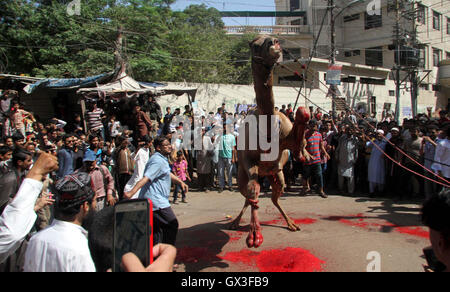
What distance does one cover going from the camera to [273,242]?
5098 millimetres

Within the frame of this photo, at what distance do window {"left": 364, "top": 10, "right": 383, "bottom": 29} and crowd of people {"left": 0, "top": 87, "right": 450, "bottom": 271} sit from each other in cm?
1951

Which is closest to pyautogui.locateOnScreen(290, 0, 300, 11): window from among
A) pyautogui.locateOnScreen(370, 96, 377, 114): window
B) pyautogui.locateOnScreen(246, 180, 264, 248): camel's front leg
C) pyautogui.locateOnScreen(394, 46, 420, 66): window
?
pyautogui.locateOnScreen(370, 96, 377, 114): window

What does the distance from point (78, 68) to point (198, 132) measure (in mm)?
8777

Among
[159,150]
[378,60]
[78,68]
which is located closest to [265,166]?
[159,150]

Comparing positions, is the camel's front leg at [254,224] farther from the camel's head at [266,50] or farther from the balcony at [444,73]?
the balcony at [444,73]

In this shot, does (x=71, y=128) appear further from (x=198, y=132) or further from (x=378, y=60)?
(x=378, y=60)

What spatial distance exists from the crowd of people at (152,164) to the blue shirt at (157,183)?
0.01m

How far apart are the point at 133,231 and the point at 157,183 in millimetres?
2066

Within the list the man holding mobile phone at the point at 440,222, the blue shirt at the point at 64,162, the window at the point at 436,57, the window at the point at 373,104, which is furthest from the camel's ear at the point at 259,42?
the window at the point at 436,57

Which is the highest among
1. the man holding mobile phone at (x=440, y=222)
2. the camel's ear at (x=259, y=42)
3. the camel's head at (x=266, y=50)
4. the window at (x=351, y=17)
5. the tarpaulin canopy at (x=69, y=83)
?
the window at (x=351, y=17)

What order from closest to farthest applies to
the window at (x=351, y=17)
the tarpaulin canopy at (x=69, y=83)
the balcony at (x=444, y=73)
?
the tarpaulin canopy at (x=69, y=83)
the balcony at (x=444, y=73)
the window at (x=351, y=17)

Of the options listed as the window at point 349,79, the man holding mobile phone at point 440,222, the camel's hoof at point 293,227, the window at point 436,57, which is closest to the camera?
the man holding mobile phone at point 440,222

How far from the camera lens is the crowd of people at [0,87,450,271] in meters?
2.17

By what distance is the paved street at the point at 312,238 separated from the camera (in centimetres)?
424
